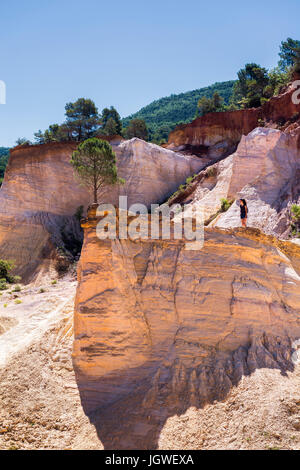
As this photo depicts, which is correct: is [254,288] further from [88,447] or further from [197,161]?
[197,161]

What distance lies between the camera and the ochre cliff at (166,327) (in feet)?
20.2

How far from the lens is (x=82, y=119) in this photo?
38.1 m

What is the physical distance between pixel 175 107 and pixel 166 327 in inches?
3048

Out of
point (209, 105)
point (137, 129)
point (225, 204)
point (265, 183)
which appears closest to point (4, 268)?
point (225, 204)

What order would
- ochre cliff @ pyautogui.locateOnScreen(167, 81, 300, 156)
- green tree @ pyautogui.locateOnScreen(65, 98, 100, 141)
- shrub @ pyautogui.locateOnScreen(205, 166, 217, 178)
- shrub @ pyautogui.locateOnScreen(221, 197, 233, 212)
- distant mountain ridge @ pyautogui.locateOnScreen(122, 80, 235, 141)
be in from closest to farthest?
shrub @ pyautogui.locateOnScreen(221, 197, 233, 212)
shrub @ pyautogui.locateOnScreen(205, 166, 217, 178)
ochre cliff @ pyautogui.locateOnScreen(167, 81, 300, 156)
green tree @ pyautogui.locateOnScreen(65, 98, 100, 141)
distant mountain ridge @ pyautogui.locateOnScreen(122, 80, 235, 141)

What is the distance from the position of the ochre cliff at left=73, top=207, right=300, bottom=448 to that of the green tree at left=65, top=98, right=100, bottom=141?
32719mm

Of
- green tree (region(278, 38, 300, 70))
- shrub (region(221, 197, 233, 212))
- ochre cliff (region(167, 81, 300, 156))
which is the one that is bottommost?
shrub (region(221, 197, 233, 212))

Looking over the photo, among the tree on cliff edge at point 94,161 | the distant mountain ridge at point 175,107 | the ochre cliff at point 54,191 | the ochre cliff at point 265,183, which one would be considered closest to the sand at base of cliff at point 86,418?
the ochre cliff at point 265,183

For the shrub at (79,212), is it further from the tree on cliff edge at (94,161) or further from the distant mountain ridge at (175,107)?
the distant mountain ridge at (175,107)

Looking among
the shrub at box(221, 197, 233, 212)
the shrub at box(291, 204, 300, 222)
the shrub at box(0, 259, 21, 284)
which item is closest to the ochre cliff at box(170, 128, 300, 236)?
the shrub at box(291, 204, 300, 222)

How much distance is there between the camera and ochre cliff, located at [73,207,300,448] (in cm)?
615

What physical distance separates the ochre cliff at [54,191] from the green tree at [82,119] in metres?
9.49

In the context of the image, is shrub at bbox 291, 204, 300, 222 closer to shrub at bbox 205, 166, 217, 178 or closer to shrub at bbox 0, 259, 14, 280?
shrub at bbox 205, 166, 217, 178

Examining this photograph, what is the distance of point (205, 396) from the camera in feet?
20.0
